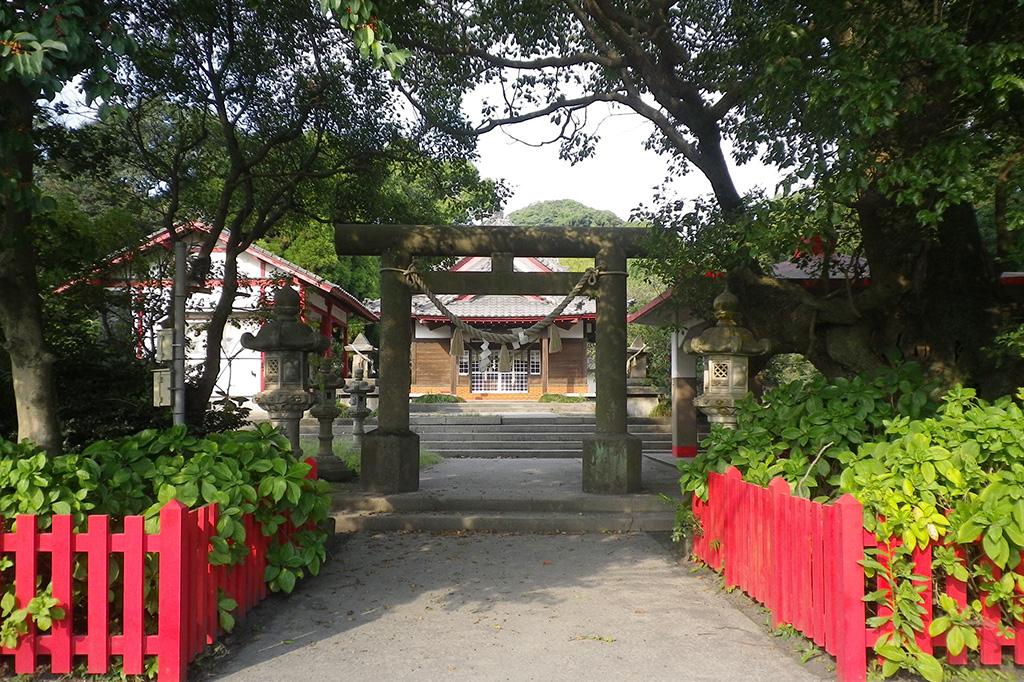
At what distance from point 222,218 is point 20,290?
469cm

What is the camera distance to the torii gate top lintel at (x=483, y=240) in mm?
9148

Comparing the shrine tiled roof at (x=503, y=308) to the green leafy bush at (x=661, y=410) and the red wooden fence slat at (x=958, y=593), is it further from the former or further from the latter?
the red wooden fence slat at (x=958, y=593)

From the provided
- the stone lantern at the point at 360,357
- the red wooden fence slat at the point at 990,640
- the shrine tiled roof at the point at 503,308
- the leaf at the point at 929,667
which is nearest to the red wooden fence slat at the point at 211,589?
the leaf at the point at 929,667

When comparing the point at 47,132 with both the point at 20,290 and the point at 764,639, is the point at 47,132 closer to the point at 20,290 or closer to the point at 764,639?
the point at 20,290

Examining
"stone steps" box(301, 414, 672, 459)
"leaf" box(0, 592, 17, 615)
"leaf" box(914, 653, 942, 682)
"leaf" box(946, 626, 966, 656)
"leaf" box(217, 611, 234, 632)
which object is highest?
"leaf" box(0, 592, 17, 615)

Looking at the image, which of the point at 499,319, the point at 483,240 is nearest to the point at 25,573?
the point at 483,240

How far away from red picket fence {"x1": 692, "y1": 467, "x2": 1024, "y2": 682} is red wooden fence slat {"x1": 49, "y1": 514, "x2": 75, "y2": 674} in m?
3.91

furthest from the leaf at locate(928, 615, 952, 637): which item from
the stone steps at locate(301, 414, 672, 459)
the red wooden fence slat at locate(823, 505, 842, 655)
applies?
the stone steps at locate(301, 414, 672, 459)

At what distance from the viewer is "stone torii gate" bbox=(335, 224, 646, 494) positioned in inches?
358

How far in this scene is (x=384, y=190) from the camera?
39.5 feet

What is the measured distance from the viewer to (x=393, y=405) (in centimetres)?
914

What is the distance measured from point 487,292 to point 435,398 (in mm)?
16251

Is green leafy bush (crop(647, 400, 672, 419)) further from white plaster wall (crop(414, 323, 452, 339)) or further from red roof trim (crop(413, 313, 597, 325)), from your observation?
white plaster wall (crop(414, 323, 452, 339))

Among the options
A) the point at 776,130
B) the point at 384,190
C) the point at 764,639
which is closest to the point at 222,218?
the point at 384,190
